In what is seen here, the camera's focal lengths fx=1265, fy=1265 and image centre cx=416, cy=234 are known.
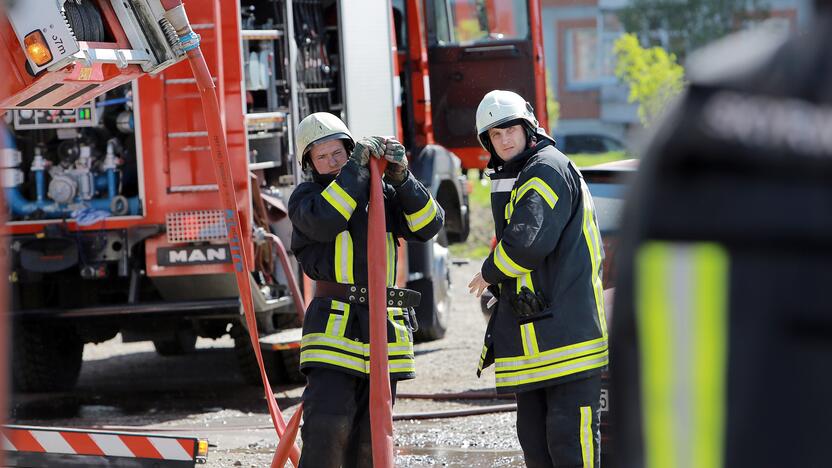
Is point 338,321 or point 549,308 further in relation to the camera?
point 338,321

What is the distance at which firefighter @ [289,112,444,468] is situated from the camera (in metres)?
4.43

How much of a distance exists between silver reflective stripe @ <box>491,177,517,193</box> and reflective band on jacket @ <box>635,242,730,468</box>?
136 inches

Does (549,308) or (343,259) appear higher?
(343,259)

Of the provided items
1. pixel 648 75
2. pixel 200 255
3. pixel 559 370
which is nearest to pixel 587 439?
pixel 559 370

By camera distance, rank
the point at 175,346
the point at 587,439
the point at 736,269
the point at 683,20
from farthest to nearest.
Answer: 1. the point at 683,20
2. the point at 175,346
3. the point at 587,439
4. the point at 736,269

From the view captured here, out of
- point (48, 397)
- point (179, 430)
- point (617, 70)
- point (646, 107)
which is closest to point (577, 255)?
point (179, 430)

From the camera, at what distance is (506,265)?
4.39m

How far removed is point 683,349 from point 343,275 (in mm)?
3495

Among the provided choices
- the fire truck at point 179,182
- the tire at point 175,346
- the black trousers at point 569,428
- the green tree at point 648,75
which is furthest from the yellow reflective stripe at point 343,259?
the green tree at point 648,75

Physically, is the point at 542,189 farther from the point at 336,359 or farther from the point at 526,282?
the point at 336,359

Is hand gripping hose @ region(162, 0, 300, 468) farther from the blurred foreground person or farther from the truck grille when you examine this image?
the blurred foreground person

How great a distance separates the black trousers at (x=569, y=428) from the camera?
4285 millimetres

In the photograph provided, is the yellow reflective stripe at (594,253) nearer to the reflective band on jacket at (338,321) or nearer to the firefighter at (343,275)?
the firefighter at (343,275)

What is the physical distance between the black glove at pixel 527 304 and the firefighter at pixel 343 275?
1.44 feet
